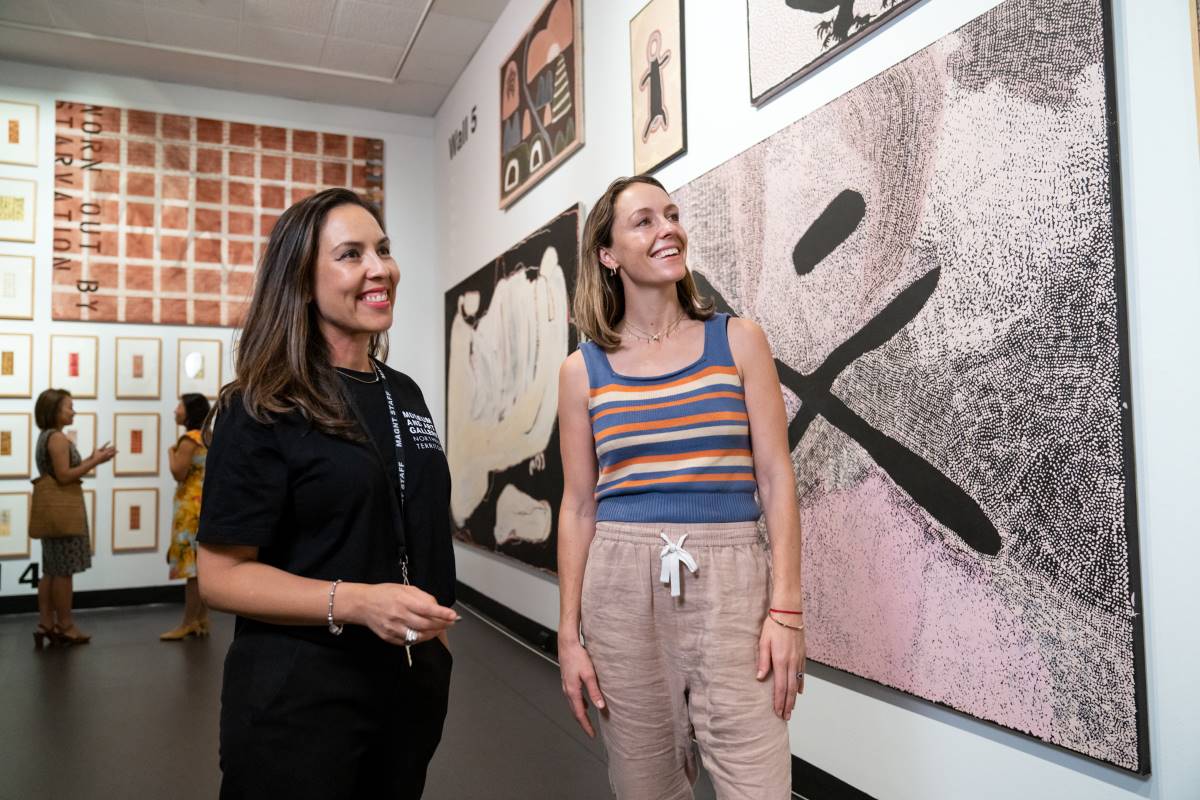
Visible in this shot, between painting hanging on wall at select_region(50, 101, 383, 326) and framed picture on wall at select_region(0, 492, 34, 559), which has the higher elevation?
painting hanging on wall at select_region(50, 101, 383, 326)

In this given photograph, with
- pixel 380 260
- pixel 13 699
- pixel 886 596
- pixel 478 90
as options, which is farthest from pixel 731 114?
pixel 13 699

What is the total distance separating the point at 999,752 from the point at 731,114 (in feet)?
6.82

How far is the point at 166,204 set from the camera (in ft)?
21.8

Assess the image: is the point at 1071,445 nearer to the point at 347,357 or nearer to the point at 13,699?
the point at 347,357

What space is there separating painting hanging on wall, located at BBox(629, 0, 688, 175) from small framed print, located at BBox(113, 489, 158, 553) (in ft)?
16.4

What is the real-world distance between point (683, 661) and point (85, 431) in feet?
21.2

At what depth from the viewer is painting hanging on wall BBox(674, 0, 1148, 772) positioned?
1.63m

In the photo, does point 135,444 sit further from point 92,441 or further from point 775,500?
point 775,500

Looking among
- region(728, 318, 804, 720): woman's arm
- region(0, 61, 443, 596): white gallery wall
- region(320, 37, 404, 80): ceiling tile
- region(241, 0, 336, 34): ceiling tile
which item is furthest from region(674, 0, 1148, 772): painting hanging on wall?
region(0, 61, 443, 596): white gallery wall

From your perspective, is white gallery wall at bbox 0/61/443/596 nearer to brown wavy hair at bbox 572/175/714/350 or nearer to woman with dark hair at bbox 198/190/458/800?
brown wavy hair at bbox 572/175/714/350

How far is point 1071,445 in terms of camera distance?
169cm

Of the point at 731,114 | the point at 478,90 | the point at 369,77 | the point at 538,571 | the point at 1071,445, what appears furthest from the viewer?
the point at 369,77

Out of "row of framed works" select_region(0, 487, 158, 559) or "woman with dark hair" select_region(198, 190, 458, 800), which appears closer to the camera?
"woman with dark hair" select_region(198, 190, 458, 800)

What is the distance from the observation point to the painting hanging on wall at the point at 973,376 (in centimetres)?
163
